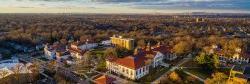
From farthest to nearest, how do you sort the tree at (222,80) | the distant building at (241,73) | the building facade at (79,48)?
the building facade at (79,48)
the distant building at (241,73)
the tree at (222,80)

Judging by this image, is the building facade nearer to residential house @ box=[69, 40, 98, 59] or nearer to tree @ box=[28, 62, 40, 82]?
residential house @ box=[69, 40, 98, 59]

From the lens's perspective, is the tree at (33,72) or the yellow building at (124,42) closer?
the tree at (33,72)

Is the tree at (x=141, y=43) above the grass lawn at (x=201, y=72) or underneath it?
above

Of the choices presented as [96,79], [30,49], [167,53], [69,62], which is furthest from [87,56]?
[30,49]

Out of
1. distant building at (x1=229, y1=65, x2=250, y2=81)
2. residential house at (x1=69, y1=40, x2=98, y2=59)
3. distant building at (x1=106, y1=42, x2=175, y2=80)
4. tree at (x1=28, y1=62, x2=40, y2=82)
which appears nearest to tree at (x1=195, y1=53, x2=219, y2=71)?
distant building at (x1=229, y1=65, x2=250, y2=81)

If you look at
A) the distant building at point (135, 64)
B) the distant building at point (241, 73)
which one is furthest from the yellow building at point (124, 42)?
the distant building at point (241, 73)

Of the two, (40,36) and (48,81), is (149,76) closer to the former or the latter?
(48,81)

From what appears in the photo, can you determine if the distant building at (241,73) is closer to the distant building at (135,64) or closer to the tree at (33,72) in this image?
the distant building at (135,64)

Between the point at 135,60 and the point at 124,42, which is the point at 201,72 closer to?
A: the point at 135,60
